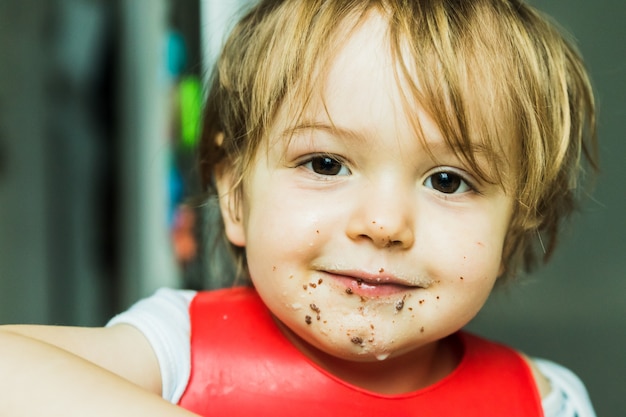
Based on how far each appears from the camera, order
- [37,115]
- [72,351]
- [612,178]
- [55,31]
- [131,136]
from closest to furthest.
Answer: [72,351] → [612,178] → [37,115] → [55,31] → [131,136]

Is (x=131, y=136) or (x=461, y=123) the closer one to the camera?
(x=461, y=123)

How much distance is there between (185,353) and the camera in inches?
31.2

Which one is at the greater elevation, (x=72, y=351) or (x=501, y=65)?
(x=501, y=65)

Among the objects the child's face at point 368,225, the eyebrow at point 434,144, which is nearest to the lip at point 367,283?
the child's face at point 368,225

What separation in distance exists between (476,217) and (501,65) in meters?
0.15

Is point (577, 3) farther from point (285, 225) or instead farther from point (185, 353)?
point (185, 353)

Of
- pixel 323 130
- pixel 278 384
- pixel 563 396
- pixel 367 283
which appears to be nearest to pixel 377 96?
pixel 323 130

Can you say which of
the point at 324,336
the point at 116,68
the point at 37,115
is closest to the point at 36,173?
the point at 37,115

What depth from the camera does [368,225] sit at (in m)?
0.68

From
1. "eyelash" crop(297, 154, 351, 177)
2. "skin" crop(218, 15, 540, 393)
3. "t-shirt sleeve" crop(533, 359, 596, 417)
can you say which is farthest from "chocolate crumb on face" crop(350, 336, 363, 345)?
"t-shirt sleeve" crop(533, 359, 596, 417)

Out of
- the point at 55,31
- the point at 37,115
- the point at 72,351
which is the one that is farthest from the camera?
the point at 55,31

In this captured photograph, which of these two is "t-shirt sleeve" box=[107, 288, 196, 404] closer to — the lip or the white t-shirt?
the white t-shirt

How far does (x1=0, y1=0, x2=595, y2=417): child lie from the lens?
0.70 m

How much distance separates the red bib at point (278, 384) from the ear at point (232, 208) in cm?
7
